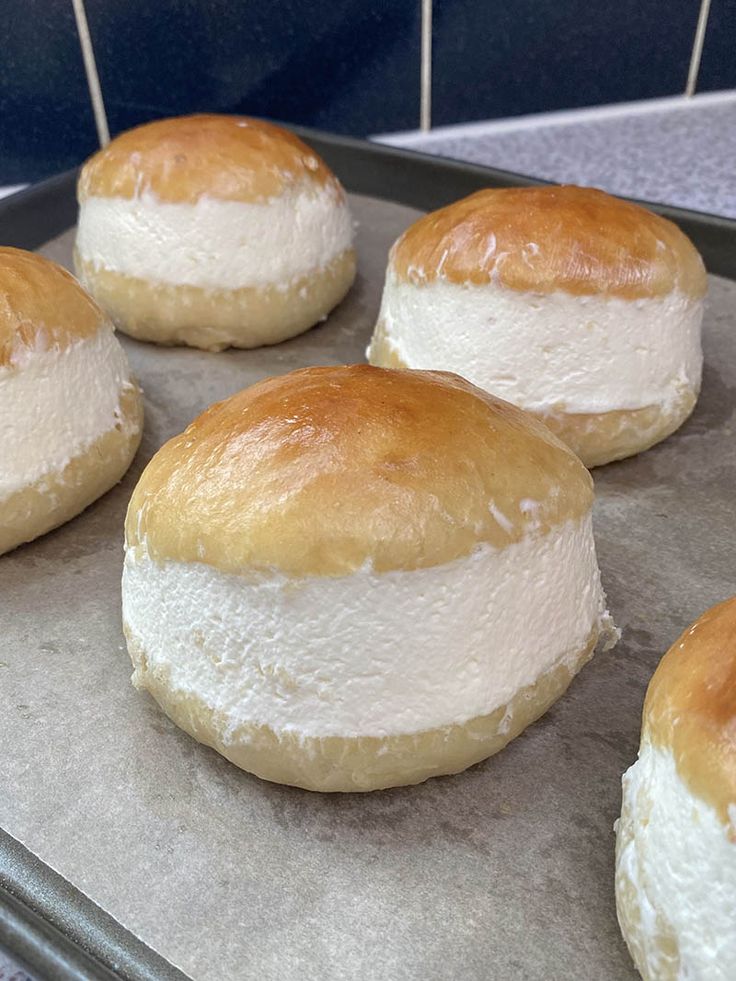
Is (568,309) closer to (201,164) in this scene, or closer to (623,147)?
(201,164)

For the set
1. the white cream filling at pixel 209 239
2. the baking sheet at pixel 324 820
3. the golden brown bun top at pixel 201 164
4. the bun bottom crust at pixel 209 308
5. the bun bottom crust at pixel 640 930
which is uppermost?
the golden brown bun top at pixel 201 164

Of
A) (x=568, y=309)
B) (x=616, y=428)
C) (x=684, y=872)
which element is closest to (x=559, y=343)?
(x=568, y=309)

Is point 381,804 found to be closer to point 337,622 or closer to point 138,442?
point 337,622

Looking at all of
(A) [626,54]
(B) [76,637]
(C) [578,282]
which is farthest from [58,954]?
(A) [626,54]

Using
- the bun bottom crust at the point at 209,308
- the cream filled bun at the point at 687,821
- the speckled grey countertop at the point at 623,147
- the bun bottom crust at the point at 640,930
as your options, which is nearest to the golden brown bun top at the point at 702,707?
the cream filled bun at the point at 687,821

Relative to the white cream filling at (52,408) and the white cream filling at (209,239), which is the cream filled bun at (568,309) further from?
the white cream filling at (52,408)
